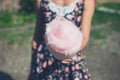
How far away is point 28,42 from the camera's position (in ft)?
Result: 29.9

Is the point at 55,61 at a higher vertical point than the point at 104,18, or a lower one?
higher

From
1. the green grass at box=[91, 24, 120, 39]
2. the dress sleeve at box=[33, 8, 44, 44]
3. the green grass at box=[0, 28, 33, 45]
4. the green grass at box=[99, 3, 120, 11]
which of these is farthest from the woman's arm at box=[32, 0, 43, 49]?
the green grass at box=[99, 3, 120, 11]

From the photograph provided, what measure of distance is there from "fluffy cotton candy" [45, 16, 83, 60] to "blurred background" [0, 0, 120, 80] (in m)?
3.77

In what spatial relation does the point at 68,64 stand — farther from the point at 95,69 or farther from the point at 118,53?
the point at 118,53

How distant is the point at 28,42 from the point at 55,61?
17.7ft

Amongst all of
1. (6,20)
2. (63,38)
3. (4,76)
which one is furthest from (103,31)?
(63,38)

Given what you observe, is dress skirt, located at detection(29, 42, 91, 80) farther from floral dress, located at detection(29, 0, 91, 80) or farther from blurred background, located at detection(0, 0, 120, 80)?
blurred background, located at detection(0, 0, 120, 80)

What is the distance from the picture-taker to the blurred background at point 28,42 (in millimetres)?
7445

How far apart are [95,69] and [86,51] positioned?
1.13 meters

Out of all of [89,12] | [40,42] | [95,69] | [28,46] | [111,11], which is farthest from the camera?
[111,11]

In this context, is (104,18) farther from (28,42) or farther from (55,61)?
(55,61)

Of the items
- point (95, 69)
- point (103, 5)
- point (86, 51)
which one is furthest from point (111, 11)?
point (95, 69)

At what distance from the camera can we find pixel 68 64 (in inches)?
147

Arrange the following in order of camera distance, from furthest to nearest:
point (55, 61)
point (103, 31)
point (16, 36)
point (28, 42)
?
point (103, 31)
point (16, 36)
point (28, 42)
point (55, 61)
